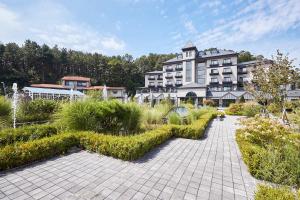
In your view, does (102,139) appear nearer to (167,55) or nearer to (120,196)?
(120,196)

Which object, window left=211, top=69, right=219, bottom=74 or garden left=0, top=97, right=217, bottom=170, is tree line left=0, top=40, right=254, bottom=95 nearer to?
window left=211, top=69, right=219, bottom=74

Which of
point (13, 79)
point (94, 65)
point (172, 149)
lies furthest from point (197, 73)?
point (13, 79)

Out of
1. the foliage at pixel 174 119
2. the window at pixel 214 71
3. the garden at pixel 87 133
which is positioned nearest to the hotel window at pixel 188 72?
the window at pixel 214 71

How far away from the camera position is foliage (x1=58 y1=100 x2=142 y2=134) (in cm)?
670

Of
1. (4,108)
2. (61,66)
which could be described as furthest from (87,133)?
(61,66)

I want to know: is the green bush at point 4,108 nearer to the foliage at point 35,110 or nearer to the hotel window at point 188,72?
the foliage at point 35,110

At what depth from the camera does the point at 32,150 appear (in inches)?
184

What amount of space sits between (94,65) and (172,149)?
6149cm

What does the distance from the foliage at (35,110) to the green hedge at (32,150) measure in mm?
5633

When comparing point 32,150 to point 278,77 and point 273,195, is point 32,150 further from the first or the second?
point 278,77

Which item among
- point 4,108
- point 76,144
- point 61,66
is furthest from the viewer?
point 61,66

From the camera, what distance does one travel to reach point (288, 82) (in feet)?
32.9

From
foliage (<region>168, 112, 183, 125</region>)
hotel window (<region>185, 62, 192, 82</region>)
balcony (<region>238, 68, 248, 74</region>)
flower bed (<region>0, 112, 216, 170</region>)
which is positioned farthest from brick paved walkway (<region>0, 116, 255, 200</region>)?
hotel window (<region>185, 62, 192, 82</region>)

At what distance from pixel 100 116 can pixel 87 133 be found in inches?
45.3
